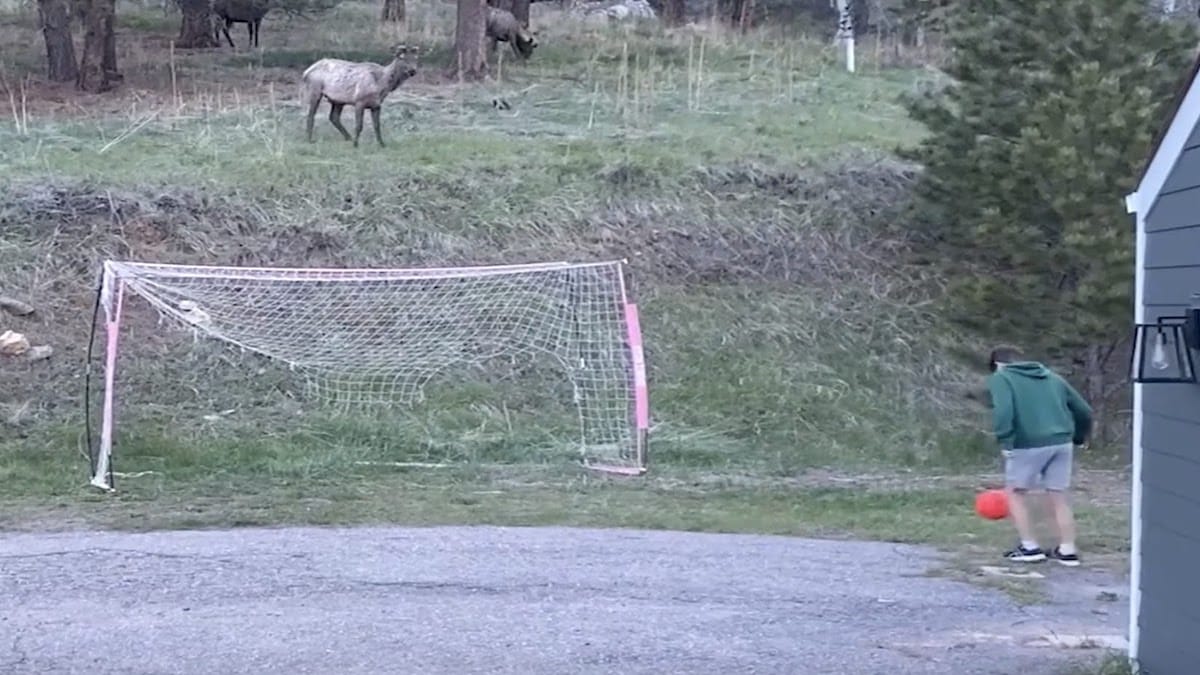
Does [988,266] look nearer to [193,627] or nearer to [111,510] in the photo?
[111,510]

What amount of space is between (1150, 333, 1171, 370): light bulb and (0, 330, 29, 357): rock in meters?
11.9

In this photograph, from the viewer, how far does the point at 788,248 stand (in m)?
19.4

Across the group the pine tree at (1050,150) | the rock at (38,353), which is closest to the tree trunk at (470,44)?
the pine tree at (1050,150)

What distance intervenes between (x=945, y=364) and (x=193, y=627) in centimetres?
1092

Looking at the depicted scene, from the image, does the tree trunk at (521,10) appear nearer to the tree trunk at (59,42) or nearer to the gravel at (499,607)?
the tree trunk at (59,42)

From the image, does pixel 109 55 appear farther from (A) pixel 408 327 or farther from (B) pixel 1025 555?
(B) pixel 1025 555

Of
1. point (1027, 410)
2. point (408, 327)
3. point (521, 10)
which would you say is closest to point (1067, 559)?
point (1027, 410)

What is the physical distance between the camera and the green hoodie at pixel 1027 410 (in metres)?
10.2

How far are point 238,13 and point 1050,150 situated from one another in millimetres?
18510

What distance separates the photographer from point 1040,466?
33.9 ft

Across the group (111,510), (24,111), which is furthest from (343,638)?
(24,111)

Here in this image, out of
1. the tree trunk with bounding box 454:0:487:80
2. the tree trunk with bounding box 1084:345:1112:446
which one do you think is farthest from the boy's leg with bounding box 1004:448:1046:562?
the tree trunk with bounding box 454:0:487:80

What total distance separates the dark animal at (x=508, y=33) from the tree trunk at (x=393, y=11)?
6016mm

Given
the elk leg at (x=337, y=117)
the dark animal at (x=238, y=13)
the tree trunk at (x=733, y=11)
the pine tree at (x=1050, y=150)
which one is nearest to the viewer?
the pine tree at (x=1050, y=150)
